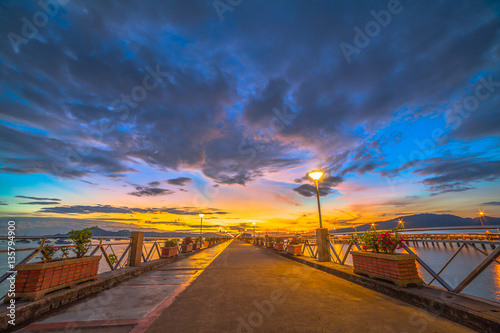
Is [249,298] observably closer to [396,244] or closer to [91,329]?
[91,329]

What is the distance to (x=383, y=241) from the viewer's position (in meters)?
6.13

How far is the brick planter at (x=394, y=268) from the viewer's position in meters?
5.31

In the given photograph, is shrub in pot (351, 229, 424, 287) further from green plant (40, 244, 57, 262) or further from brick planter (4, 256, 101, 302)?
green plant (40, 244, 57, 262)

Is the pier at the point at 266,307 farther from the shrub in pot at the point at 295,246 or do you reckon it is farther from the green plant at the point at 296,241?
the green plant at the point at 296,241

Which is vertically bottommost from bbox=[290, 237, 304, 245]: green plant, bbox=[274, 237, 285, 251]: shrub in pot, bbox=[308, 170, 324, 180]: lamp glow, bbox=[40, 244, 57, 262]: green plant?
bbox=[274, 237, 285, 251]: shrub in pot

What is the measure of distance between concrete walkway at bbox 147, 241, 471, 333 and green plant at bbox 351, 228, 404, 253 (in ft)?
3.97

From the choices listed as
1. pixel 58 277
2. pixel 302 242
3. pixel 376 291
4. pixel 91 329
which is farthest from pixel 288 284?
pixel 302 242

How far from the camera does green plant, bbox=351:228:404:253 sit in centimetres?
596

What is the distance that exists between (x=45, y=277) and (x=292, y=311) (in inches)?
213

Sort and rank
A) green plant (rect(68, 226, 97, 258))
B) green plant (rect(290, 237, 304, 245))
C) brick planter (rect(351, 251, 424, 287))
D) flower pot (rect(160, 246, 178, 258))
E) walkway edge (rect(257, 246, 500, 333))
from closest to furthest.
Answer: walkway edge (rect(257, 246, 500, 333)), brick planter (rect(351, 251, 424, 287)), green plant (rect(68, 226, 97, 258)), flower pot (rect(160, 246, 178, 258)), green plant (rect(290, 237, 304, 245))

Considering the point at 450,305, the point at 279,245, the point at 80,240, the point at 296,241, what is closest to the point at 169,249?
the point at 80,240

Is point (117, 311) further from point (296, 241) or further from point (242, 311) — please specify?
point (296, 241)

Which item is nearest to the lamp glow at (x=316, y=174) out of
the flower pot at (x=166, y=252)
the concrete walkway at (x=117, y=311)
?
the concrete walkway at (x=117, y=311)

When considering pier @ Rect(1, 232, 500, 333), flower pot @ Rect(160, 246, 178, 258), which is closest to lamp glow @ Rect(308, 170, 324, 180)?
pier @ Rect(1, 232, 500, 333)
